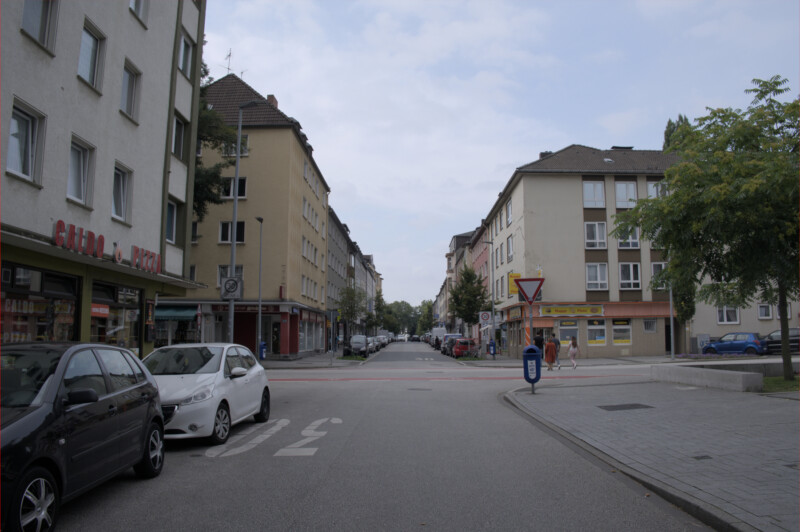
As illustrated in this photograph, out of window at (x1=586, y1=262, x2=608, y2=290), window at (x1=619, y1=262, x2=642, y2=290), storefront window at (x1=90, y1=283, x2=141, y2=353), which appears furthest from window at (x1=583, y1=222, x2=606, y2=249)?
storefront window at (x1=90, y1=283, x2=141, y2=353)

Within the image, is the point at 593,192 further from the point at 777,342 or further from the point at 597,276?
the point at 777,342

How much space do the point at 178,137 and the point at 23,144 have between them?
8087 millimetres

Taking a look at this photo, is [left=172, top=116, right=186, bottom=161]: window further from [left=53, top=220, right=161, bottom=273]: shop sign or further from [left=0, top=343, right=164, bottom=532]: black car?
[left=0, top=343, right=164, bottom=532]: black car

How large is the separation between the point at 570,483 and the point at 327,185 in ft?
163

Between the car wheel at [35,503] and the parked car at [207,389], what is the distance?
354cm

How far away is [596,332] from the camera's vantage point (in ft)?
131

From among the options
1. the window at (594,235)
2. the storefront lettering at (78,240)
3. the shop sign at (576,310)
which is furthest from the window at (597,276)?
the storefront lettering at (78,240)

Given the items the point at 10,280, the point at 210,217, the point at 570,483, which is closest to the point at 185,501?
the point at 570,483

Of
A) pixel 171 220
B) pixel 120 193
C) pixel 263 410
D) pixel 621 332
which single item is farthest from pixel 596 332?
pixel 263 410

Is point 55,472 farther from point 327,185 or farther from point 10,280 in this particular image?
point 327,185

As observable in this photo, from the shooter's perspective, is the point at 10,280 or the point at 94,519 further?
the point at 10,280

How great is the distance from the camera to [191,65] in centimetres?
1989

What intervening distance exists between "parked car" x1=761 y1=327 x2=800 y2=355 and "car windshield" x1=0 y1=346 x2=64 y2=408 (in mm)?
39011

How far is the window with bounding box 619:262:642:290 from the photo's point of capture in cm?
4069
